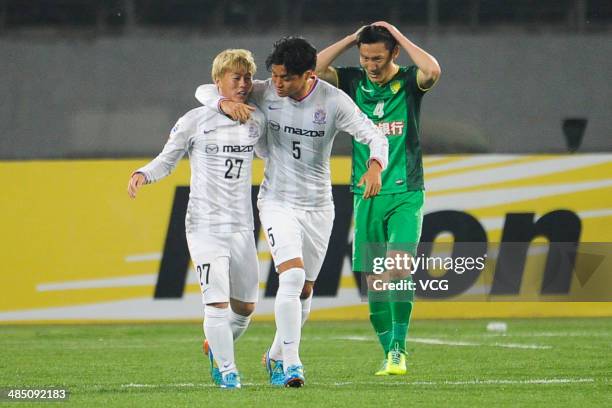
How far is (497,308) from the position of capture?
13359mm

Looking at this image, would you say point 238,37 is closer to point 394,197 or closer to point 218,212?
point 394,197

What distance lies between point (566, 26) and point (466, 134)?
1.38 meters

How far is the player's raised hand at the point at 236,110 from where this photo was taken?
7637 millimetres

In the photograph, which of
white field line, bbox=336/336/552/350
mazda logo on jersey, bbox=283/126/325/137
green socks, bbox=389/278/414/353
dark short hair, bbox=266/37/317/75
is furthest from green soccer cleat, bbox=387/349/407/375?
white field line, bbox=336/336/552/350

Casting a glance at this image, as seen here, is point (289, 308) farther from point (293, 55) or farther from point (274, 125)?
point (293, 55)

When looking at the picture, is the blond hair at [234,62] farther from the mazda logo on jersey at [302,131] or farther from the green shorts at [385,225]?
the green shorts at [385,225]

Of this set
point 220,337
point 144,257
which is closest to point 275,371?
point 220,337

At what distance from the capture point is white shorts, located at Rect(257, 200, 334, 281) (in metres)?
7.71

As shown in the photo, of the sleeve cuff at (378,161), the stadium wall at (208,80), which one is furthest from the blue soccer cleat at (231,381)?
the stadium wall at (208,80)

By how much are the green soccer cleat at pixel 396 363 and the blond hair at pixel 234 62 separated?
1940mm

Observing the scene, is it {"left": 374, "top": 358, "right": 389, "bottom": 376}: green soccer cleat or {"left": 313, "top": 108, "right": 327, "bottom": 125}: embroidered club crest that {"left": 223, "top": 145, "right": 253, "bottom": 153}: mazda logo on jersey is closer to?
→ {"left": 313, "top": 108, "right": 327, "bottom": 125}: embroidered club crest

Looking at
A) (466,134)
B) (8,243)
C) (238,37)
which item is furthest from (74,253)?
(466,134)

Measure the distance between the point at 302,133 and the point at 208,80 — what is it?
5.76 m

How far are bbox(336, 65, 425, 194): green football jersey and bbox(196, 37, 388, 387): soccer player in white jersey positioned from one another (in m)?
0.79
